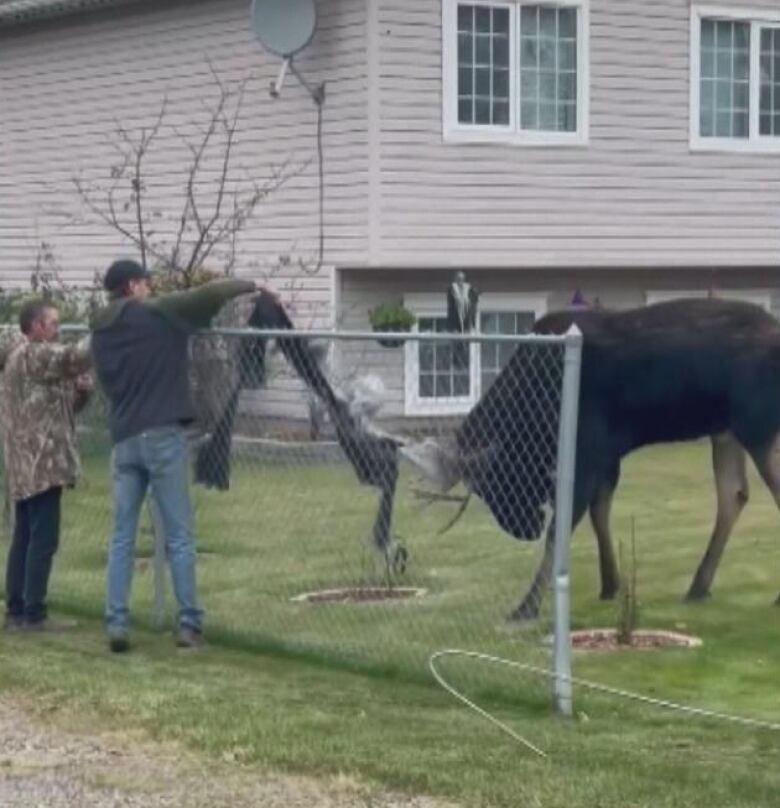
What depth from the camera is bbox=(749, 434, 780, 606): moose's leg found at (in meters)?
12.5

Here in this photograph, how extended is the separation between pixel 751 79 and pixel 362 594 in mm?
13117

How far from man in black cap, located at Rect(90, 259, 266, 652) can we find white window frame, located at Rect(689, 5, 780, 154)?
40.1ft

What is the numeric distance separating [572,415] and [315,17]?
39.1ft

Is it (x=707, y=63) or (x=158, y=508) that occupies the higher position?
(x=707, y=63)

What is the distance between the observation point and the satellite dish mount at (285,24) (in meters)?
21.2

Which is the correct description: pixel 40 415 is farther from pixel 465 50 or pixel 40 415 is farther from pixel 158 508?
pixel 465 50

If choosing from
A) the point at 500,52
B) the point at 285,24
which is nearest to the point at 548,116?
the point at 500,52

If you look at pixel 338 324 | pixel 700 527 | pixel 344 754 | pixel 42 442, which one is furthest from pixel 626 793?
pixel 338 324

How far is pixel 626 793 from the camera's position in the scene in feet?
27.9

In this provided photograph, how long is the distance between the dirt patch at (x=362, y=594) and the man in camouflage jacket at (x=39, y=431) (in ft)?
4.66

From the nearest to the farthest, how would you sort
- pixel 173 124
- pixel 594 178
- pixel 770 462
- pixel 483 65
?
pixel 770 462
pixel 483 65
pixel 594 178
pixel 173 124

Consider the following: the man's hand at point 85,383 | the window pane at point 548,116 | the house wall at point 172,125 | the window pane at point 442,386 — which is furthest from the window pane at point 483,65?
the window pane at point 442,386

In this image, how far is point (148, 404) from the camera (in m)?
11.5

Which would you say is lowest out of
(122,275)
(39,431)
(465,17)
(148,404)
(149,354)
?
(39,431)
